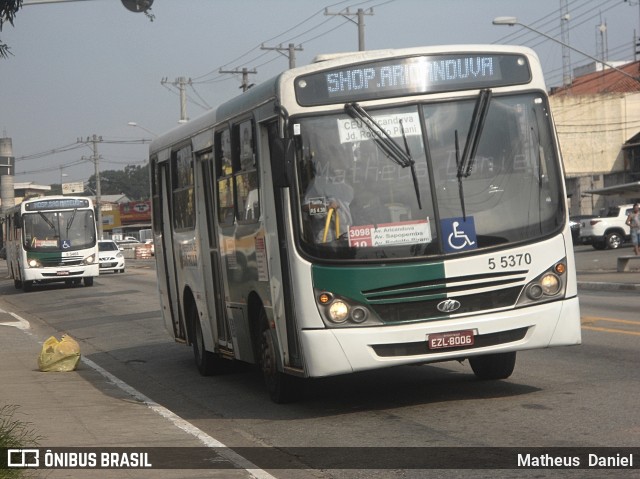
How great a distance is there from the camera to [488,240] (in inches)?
384

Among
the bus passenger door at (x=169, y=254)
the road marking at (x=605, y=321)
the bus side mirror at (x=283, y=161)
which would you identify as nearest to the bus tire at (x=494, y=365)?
the bus side mirror at (x=283, y=161)

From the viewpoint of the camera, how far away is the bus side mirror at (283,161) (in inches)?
378

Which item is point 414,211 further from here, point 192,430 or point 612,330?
point 612,330

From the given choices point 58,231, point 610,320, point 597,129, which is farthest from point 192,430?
point 597,129

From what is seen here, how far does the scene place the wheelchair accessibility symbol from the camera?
9680 mm

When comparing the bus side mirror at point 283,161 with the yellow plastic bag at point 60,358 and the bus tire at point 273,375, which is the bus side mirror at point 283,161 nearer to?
the bus tire at point 273,375

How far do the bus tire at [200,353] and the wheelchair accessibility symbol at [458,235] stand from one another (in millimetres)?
4994

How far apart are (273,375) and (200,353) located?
3442mm

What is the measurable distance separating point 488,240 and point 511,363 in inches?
79.0

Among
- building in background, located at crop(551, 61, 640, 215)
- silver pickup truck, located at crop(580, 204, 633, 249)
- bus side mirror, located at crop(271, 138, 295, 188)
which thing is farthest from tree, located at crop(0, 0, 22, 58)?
building in background, located at crop(551, 61, 640, 215)

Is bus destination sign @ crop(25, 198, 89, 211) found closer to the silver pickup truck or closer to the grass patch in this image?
the silver pickup truck

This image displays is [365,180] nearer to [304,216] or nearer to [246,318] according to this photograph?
[304,216]

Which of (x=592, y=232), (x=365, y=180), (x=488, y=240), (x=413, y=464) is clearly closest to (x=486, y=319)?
(x=488, y=240)

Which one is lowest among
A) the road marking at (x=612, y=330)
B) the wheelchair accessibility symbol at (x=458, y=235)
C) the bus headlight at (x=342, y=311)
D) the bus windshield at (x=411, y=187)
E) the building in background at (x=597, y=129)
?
the road marking at (x=612, y=330)
